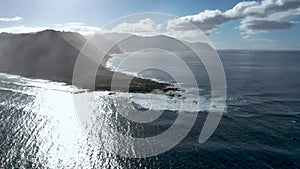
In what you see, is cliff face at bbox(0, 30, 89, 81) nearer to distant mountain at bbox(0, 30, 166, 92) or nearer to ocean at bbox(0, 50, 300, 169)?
distant mountain at bbox(0, 30, 166, 92)

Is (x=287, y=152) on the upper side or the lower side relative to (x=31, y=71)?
lower

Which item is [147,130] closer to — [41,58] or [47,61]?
[47,61]

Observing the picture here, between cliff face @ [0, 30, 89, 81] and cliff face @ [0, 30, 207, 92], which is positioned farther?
cliff face @ [0, 30, 89, 81]

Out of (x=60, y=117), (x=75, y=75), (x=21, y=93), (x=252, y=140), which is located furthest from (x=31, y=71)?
(x=252, y=140)

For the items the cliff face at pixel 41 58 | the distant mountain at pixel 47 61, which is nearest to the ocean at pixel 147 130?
the distant mountain at pixel 47 61

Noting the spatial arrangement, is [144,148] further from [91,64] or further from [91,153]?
[91,64]

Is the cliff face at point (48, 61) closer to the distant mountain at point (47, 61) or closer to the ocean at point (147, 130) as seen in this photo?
the distant mountain at point (47, 61)

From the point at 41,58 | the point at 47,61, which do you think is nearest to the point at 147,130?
the point at 47,61

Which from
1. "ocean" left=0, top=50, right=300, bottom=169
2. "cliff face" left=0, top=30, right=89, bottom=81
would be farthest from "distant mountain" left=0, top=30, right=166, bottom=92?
"ocean" left=0, top=50, right=300, bottom=169
